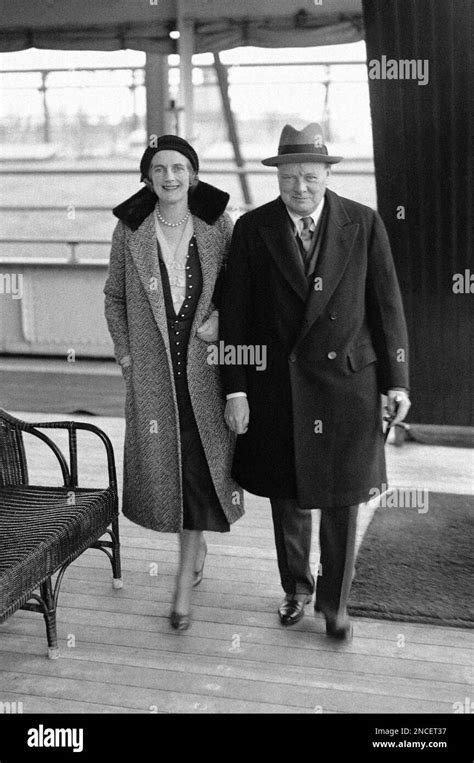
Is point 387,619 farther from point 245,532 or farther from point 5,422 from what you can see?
point 5,422

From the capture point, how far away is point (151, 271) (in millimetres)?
2789

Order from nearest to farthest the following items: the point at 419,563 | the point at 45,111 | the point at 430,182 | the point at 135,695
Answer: the point at 135,695
the point at 419,563
the point at 430,182
the point at 45,111

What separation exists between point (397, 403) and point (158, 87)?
465cm

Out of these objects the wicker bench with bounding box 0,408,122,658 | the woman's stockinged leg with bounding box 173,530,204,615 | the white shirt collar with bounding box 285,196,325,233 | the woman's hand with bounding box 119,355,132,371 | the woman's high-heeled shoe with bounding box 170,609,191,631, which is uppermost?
the white shirt collar with bounding box 285,196,325,233

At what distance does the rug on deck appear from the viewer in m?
2.98

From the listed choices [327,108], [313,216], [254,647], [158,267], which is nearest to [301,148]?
[313,216]

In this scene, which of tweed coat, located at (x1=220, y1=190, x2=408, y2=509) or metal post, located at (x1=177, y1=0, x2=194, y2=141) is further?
metal post, located at (x1=177, y1=0, x2=194, y2=141)

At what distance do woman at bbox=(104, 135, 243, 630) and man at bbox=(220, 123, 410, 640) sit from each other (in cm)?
11

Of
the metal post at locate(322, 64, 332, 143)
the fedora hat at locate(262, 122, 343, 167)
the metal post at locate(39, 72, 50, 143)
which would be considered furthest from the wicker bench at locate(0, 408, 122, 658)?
the metal post at locate(39, 72, 50, 143)

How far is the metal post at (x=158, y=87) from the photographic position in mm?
6695

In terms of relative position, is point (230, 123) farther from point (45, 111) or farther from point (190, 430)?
point (190, 430)

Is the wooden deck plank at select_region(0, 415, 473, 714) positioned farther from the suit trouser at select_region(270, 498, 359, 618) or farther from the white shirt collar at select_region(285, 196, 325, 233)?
the white shirt collar at select_region(285, 196, 325, 233)

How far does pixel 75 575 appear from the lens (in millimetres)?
3346

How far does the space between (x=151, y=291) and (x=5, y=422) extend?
0.70 meters
